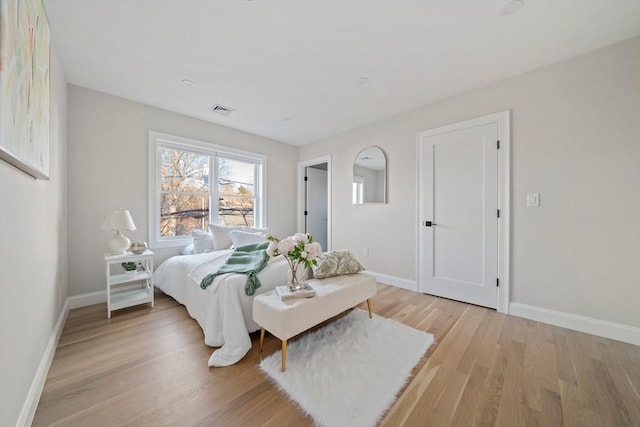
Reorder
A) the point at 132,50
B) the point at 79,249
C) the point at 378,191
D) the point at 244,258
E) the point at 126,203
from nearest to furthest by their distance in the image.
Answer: the point at 132,50 → the point at 244,258 → the point at 79,249 → the point at 126,203 → the point at 378,191

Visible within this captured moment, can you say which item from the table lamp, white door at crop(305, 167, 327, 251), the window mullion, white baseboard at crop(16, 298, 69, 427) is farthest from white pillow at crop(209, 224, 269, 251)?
white door at crop(305, 167, 327, 251)

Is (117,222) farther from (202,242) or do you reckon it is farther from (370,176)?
(370,176)

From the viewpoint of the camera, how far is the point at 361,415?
4.03 feet

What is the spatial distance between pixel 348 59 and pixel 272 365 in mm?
2630

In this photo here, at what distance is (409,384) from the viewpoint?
1464 millimetres

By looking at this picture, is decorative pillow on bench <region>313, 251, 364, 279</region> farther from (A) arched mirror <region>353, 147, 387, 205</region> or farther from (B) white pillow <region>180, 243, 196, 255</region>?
(B) white pillow <region>180, 243, 196, 255</region>

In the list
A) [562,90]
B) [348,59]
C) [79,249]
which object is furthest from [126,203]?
[562,90]

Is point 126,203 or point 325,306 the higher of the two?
point 126,203

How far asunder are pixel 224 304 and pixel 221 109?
258 cm

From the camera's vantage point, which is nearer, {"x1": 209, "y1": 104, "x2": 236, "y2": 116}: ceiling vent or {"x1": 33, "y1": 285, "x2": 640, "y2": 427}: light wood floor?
{"x1": 33, "y1": 285, "x2": 640, "y2": 427}: light wood floor

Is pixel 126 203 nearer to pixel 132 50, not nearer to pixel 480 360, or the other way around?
pixel 132 50

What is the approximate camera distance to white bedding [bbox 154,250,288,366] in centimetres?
176

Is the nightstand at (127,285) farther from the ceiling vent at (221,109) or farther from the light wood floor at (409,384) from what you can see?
the ceiling vent at (221,109)

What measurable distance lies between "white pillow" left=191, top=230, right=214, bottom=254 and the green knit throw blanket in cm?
90
